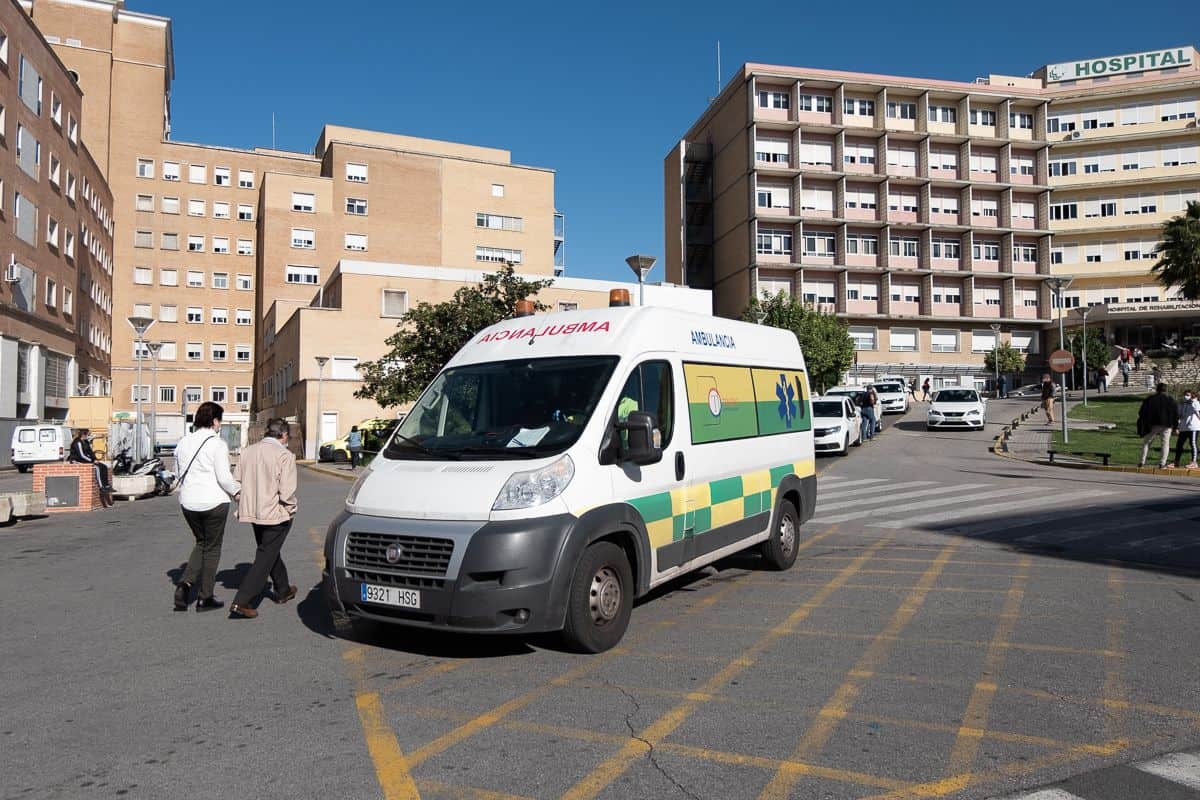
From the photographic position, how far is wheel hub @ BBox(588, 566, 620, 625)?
18.1ft

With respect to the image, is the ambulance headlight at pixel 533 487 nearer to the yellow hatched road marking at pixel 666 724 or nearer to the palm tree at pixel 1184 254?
the yellow hatched road marking at pixel 666 724

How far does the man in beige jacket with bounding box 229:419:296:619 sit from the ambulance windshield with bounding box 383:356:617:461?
114 cm

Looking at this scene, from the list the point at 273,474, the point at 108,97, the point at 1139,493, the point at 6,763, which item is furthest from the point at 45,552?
the point at 108,97

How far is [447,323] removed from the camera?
73.5 ft

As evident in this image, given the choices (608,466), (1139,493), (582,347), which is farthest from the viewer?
(1139,493)

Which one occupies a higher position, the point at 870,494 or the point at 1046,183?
the point at 1046,183

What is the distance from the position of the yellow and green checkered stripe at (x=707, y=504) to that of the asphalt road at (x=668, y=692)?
2.27 ft

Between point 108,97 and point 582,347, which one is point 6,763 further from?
point 108,97

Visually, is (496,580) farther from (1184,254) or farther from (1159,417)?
(1184,254)

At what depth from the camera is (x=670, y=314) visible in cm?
694

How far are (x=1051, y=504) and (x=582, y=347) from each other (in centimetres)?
1027

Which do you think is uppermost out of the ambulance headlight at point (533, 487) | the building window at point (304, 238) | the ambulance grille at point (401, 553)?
the building window at point (304, 238)

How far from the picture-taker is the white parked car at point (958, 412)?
30.2 meters

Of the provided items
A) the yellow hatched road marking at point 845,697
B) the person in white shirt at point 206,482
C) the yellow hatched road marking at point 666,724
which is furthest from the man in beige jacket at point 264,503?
the yellow hatched road marking at point 845,697
